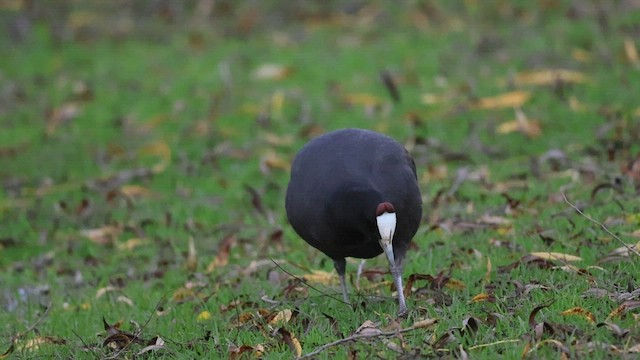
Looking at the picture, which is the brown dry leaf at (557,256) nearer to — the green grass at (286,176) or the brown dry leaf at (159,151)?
the green grass at (286,176)

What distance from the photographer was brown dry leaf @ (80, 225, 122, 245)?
29.8 feet

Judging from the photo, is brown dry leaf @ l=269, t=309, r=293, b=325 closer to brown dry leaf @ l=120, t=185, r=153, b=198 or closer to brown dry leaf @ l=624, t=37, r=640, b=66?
brown dry leaf @ l=120, t=185, r=153, b=198

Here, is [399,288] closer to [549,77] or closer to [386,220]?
[386,220]

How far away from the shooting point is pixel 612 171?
28.8 feet

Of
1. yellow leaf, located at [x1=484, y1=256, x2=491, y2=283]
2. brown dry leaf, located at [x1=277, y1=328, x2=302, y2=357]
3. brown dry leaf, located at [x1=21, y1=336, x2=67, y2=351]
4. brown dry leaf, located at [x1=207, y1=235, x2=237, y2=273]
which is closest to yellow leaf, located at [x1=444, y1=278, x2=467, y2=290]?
yellow leaf, located at [x1=484, y1=256, x2=491, y2=283]

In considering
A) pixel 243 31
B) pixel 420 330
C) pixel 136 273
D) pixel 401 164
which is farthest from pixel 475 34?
pixel 420 330

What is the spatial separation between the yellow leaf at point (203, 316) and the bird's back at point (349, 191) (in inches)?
31.0

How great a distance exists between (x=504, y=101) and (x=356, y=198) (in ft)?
18.7

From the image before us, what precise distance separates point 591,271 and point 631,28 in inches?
285

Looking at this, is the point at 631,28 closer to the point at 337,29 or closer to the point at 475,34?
the point at 475,34

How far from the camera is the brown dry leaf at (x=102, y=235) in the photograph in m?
9.09

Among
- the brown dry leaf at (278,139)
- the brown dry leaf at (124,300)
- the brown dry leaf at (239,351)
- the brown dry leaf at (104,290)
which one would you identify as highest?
the brown dry leaf at (239,351)

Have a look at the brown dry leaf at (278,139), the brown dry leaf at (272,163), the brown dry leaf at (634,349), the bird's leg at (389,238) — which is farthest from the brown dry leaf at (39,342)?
the brown dry leaf at (278,139)

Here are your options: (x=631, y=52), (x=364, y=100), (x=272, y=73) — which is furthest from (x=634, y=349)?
(x=272, y=73)
